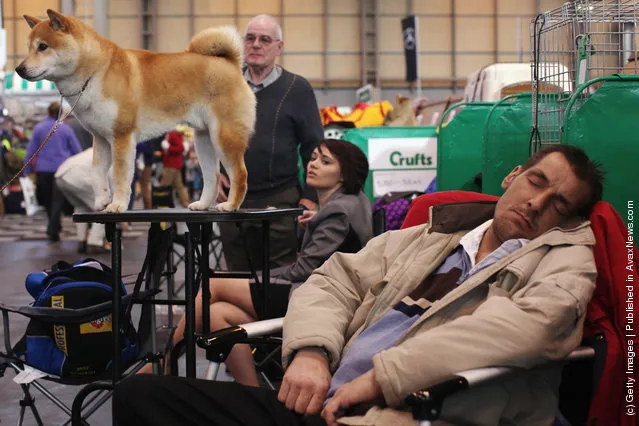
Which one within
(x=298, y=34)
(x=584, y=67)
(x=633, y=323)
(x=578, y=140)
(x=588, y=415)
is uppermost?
(x=298, y=34)

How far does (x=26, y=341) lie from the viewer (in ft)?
8.73

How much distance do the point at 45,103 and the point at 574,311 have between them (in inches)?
670

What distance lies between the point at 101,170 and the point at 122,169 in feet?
0.33

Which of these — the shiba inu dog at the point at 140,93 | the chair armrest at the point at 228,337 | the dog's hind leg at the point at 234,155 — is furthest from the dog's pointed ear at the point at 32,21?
the chair armrest at the point at 228,337

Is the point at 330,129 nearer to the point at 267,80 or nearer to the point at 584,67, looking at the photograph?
the point at 267,80

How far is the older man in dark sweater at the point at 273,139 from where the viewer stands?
11.6 ft

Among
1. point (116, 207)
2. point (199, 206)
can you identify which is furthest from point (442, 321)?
point (116, 207)

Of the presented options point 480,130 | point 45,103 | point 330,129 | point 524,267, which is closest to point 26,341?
point 524,267

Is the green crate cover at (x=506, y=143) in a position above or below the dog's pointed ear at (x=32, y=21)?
below

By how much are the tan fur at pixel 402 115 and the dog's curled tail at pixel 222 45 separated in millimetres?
4948

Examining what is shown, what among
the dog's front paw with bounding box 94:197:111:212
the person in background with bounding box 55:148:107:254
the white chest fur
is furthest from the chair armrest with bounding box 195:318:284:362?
the person in background with bounding box 55:148:107:254

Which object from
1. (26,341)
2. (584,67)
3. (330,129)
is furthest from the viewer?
(330,129)

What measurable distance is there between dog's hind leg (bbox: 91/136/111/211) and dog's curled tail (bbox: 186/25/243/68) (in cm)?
39

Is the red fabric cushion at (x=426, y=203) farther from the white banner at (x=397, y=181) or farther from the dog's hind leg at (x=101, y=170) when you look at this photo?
the white banner at (x=397, y=181)
